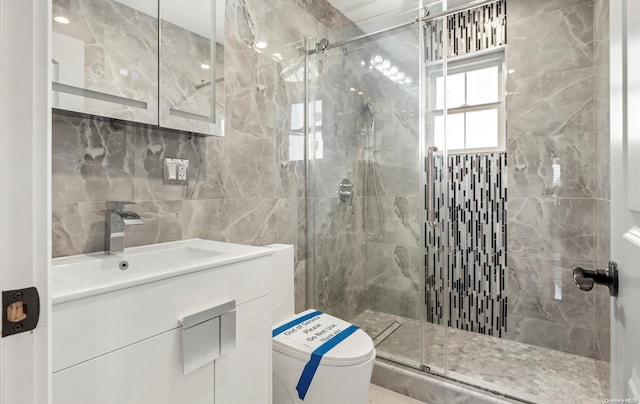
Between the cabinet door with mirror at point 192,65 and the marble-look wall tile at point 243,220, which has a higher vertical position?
the cabinet door with mirror at point 192,65

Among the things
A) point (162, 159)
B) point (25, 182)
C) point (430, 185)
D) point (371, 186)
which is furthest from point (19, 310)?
point (371, 186)

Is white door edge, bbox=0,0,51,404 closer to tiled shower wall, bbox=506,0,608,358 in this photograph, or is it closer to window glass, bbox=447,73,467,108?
tiled shower wall, bbox=506,0,608,358

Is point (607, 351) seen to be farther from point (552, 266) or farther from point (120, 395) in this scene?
point (120, 395)

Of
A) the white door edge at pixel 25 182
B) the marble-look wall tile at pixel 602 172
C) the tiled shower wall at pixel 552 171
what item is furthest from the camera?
the tiled shower wall at pixel 552 171

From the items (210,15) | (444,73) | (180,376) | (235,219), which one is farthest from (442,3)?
(180,376)

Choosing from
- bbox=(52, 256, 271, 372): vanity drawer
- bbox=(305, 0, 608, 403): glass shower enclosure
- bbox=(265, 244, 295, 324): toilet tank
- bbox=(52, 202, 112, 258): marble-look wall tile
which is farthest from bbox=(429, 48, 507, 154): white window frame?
bbox=(52, 202, 112, 258): marble-look wall tile

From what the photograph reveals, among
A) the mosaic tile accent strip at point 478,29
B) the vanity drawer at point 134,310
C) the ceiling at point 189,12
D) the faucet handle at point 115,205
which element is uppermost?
the mosaic tile accent strip at point 478,29

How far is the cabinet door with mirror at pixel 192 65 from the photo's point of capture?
1.26 m

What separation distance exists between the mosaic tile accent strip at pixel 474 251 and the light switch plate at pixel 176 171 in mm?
1743

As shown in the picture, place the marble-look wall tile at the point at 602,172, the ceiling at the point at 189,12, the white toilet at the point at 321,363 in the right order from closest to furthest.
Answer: the ceiling at the point at 189,12
the white toilet at the point at 321,363
the marble-look wall tile at the point at 602,172

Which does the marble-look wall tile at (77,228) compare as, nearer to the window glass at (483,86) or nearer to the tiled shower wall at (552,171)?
the tiled shower wall at (552,171)

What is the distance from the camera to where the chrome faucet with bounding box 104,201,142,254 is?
109 cm

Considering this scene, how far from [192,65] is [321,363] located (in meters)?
1.37

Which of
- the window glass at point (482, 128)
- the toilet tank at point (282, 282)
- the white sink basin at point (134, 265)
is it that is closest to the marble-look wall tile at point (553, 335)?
the window glass at point (482, 128)
